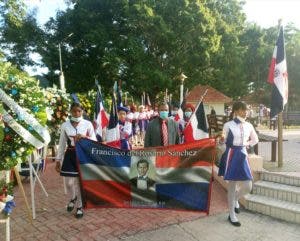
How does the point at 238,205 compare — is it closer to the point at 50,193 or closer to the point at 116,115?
the point at 116,115

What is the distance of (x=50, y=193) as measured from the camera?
8383 millimetres

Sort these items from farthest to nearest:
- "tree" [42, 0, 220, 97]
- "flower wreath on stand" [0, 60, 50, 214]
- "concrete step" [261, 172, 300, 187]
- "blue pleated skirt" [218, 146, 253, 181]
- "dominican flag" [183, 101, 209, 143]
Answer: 1. "tree" [42, 0, 220, 97]
2. "dominican flag" [183, 101, 209, 143]
3. "concrete step" [261, 172, 300, 187]
4. "blue pleated skirt" [218, 146, 253, 181]
5. "flower wreath on stand" [0, 60, 50, 214]

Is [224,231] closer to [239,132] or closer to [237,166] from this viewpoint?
[237,166]

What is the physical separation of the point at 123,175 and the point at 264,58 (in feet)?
125

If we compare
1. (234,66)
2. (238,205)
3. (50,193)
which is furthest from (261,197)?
(234,66)

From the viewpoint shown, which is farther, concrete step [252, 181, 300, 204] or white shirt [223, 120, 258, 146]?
concrete step [252, 181, 300, 204]

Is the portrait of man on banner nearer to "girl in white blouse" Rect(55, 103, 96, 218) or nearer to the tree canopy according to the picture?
"girl in white blouse" Rect(55, 103, 96, 218)

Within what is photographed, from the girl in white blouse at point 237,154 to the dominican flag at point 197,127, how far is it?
1.39m

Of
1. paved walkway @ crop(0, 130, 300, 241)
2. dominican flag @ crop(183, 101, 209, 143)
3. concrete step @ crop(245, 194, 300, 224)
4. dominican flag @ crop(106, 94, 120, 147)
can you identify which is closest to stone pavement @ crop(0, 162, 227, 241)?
paved walkway @ crop(0, 130, 300, 241)

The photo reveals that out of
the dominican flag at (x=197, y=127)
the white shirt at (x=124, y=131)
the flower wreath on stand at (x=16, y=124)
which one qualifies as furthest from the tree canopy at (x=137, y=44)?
the flower wreath on stand at (x=16, y=124)

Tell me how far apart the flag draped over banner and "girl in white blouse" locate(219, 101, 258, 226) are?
1.02ft

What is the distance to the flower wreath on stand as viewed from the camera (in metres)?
4.91

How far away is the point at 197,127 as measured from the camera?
304 inches

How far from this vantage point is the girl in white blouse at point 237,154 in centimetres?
610
